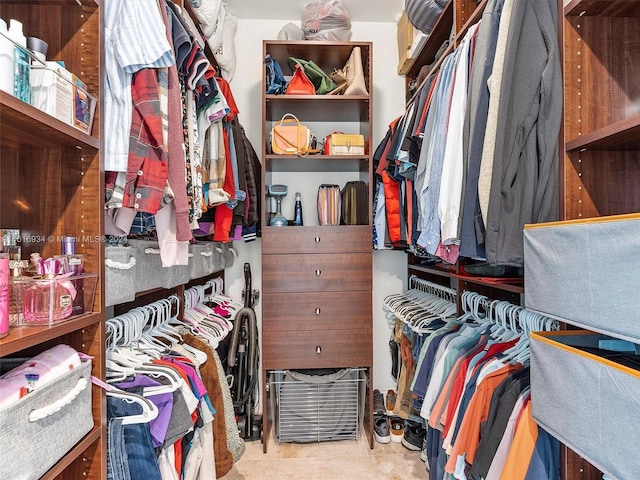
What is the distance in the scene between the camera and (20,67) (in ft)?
2.56

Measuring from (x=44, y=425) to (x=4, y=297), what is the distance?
0.25 meters

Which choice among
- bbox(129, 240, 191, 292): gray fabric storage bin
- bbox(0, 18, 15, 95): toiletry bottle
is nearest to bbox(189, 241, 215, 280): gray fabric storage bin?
bbox(129, 240, 191, 292): gray fabric storage bin

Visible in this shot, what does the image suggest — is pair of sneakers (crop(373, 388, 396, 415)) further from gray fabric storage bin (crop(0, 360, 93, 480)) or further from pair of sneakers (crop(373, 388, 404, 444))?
gray fabric storage bin (crop(0, 360, 93, 480))

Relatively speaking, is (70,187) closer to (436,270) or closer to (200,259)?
(200,259)

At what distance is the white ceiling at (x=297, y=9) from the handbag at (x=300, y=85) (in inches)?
21.1

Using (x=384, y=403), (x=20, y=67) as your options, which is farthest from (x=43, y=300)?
(x=384, y=403)

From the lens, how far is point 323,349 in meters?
2.48

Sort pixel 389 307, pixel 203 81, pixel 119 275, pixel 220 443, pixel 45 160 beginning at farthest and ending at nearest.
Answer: pixel 389 307, pixel 220 443, pixel 203 81, pixel 119 275, pixel 45 160

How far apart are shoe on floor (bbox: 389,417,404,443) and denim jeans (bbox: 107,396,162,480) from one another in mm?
1760

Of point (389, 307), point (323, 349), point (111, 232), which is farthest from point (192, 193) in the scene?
point (389, 307)

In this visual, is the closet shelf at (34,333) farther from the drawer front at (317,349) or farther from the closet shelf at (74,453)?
the drawer front at (317,349)

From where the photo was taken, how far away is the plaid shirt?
3.52 ft

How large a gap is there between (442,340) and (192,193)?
114cm

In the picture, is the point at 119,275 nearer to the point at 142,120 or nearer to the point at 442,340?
the point at 142,120
